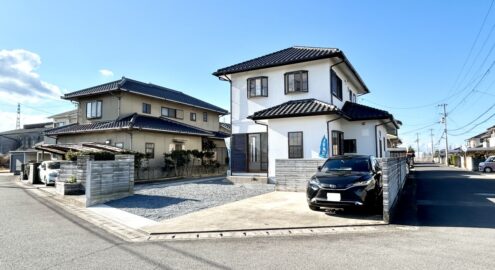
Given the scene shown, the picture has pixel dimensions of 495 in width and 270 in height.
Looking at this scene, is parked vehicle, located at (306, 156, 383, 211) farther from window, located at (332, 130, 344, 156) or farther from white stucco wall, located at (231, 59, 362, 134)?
white stucco wall, located at (231, 59, 362, 134)

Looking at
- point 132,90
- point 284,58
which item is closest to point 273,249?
point 284,58

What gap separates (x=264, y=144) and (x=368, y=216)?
329 inches

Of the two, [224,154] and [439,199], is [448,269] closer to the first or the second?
[439,199]

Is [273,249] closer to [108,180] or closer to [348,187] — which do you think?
[348,187]

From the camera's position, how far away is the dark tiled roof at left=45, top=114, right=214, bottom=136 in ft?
61.4

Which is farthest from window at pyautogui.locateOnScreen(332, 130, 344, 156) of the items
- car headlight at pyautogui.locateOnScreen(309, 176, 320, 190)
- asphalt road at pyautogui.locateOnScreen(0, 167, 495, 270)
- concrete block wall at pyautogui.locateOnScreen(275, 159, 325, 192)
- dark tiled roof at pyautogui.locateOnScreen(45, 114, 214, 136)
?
dark tiled roof at pyautogui.locateOnScreen(45, 114, 214, 136)

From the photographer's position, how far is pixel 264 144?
15.1m

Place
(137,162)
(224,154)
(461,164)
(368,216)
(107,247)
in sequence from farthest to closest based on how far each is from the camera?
(461,164) < (224,154) < (137,162) < (368,216) < (107,247)

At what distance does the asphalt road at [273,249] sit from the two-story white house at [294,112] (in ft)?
22.4

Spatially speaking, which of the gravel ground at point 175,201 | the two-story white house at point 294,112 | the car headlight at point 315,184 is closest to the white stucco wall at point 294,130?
the two-story white house at point 294,112

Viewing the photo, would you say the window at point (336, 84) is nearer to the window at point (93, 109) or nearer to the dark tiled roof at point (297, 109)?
the dark tiled roof at point (297, 109)

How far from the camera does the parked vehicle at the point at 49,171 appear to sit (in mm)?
16828

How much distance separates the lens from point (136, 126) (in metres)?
18.2

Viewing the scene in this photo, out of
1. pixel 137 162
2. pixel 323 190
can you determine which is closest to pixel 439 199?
pixel 323 190
